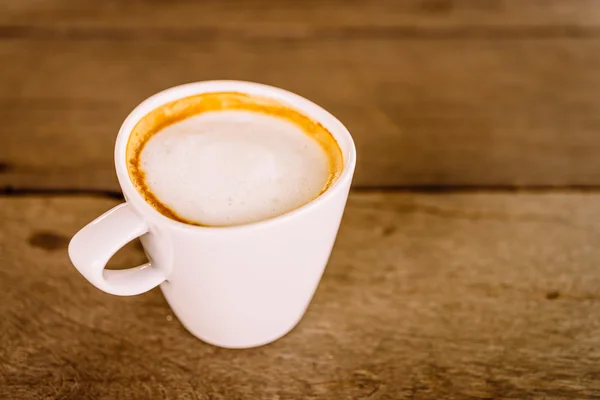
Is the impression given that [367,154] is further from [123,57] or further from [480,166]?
[123,57]

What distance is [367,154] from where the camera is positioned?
0.75 meters

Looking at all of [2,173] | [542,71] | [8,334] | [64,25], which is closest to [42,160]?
[2,173]

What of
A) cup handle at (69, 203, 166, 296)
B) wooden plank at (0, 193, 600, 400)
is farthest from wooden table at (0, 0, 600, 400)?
cup handle at (69, 203, 166, 296)

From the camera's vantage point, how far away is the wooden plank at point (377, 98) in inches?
28.9

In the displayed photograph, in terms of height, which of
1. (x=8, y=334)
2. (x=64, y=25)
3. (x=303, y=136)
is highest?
(x=64, y=25)

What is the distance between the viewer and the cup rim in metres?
0.45

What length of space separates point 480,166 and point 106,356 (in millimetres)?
441

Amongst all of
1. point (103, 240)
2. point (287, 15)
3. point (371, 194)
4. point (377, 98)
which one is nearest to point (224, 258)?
point (103, 240)

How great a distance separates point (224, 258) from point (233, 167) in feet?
0.30

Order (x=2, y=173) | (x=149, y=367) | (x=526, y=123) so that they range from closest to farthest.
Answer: (x=149, y=367) → (x=2, y=173) → (x=526, y=123)

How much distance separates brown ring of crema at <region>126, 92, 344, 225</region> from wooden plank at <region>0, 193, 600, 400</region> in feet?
0.42

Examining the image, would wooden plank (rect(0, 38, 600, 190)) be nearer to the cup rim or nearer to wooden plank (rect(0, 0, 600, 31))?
wooden plank (rect(0, 0, 600, 31))

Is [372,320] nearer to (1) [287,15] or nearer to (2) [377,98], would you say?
(2) [377,98]

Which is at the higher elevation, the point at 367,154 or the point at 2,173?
the point at 367,154
